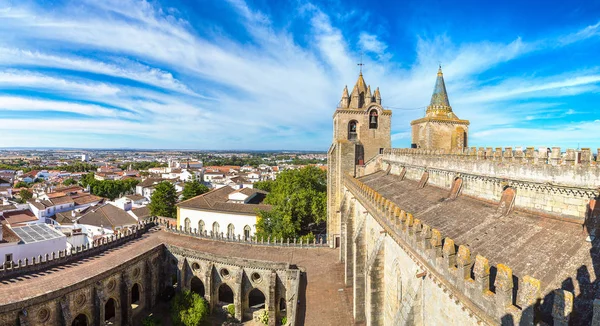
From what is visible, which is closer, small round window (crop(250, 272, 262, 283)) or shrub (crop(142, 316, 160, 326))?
shrub (crop(142, 316, 160, 326))

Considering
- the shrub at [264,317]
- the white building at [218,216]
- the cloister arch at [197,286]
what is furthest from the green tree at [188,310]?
the white building at [218,216]

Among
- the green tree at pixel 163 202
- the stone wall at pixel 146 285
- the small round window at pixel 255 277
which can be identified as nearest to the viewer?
the stone wall at pixel 146 285

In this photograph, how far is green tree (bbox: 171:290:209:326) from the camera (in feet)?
84.6

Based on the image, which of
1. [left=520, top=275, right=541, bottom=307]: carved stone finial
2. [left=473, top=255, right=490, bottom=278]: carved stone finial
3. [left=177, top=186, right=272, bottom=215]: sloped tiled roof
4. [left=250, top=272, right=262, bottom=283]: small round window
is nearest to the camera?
[left=520, top=275, right=541, bottom=307]: carved stone finial

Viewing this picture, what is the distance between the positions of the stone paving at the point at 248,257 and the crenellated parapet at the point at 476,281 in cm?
1056

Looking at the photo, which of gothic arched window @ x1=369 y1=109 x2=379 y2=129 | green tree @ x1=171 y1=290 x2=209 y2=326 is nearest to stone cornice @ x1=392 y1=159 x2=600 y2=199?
gothic arched window @ x1=369 y1=109 x2=379 y2=129

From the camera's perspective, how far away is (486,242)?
33.5 feet

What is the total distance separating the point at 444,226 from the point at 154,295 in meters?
27.4

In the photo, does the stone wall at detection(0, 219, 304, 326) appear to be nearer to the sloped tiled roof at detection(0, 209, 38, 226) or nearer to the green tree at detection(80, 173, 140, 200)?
the sloped tiled roof at detection(0, 209, 38, 226)

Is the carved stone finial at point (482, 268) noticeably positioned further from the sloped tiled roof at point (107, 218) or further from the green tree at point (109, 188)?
the green tree at point (109, 188)

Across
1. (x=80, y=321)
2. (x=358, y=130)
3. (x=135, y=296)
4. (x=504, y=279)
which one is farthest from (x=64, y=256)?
(x=504, y=279)

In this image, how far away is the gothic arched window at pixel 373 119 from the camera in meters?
35.1

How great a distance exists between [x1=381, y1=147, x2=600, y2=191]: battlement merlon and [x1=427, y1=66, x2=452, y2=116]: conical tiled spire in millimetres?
14378

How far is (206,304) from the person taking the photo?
28.1 meters
